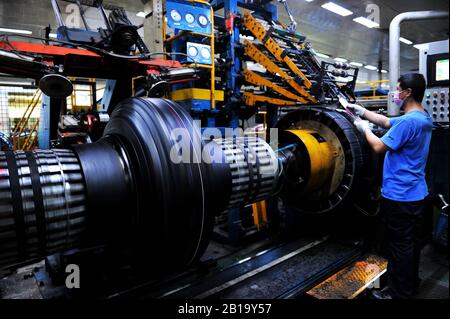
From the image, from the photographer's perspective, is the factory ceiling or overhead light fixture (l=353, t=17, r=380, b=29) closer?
the factory ceiling

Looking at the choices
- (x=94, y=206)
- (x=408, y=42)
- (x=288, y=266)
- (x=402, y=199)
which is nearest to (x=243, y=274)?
(x=288, y=266)

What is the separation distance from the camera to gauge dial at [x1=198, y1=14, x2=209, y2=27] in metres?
2.78

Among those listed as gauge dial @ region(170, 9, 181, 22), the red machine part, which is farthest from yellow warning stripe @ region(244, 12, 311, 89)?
the red machine part

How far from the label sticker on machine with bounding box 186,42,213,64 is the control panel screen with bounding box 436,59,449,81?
221 centimetres

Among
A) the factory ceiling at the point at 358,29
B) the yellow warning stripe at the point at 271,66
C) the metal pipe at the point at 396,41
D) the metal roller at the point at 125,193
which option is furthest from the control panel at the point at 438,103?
the factory ceiling at the point at 358,29

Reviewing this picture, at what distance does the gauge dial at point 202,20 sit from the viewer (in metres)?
2.78

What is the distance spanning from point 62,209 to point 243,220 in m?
2.48

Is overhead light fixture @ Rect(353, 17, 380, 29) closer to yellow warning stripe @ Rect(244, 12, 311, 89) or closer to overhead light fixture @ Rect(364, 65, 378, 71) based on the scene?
overhead light fixture @ Rect(364, 65, 378, 71)

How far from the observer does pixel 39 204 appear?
3.49 feet

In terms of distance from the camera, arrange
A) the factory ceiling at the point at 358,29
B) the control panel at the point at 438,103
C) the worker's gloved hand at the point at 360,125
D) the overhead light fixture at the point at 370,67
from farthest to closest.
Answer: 1. the overhead light fixture at the point at 370,67
2. the factory ceiling at the point at 358,29
3. the control panel at the point at 438,103
4. the worker's gloved hand at the point at 360,125

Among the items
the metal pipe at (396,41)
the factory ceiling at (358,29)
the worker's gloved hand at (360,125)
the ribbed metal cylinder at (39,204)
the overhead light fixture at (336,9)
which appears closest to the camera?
the ribbed metal cylinder at (39,204)

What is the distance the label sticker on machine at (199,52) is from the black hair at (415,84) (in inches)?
63.9

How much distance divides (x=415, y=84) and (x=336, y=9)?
22.8ft

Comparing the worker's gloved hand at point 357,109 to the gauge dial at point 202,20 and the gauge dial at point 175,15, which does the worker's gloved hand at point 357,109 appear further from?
the gauge dial at point 175,15
